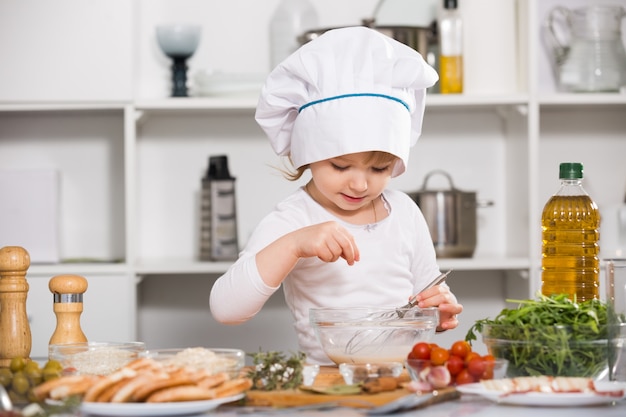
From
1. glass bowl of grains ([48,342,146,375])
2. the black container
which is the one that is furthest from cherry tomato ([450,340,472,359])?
the black container

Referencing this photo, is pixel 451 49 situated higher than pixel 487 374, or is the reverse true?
pixel 451 49

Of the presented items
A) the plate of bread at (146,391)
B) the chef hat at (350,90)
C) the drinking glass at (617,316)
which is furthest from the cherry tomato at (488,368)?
the chef hat at (350,90)

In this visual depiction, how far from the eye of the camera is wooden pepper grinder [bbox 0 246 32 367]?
1300 mm

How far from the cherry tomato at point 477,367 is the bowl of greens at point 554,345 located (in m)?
0.06

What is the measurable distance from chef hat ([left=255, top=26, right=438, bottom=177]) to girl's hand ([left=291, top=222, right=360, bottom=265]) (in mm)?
189

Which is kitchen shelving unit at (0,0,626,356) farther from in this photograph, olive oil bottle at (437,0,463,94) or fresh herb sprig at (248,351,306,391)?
fresh herb sprig at (248,351,306,391)

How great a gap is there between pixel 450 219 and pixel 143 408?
180 centimetres

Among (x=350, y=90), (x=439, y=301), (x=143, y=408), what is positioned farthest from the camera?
(x=350, y=90)

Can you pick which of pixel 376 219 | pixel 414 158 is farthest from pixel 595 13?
pixel 376 219

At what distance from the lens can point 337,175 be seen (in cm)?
158

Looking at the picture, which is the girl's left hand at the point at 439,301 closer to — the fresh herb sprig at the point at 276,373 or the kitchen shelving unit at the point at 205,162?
the fresh herb sprig at the point at 276,373

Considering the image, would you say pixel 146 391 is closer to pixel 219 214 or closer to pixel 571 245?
pixel 571 245

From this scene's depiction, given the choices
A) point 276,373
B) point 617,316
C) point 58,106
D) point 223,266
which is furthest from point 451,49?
point 276,373

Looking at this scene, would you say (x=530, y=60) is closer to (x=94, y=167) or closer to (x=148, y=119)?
(x=148, y=119)
